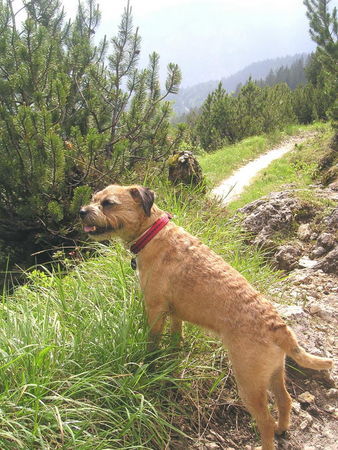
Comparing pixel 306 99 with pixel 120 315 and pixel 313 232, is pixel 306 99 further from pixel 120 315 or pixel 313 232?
pixel 120 315

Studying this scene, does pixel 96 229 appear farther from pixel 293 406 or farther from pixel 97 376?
pixel 293 406

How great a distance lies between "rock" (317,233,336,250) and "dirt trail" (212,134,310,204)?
12.8 ft

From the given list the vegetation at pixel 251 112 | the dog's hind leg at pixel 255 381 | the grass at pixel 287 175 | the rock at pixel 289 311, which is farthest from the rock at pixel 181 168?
the vegetation at pixel 251 112

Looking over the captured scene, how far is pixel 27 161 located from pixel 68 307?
9.69ft

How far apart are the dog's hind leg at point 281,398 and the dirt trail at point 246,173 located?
6.63 meters

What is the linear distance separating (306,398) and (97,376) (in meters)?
1.82

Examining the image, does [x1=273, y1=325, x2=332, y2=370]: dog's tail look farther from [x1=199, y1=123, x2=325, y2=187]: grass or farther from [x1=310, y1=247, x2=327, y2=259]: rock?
[x1=199, y1=123, x2=325, y2=187]: grass

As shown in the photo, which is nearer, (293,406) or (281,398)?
(281,398)

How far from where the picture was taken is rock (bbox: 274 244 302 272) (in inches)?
209

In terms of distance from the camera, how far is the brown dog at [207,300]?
243 centimetres

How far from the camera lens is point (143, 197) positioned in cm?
298

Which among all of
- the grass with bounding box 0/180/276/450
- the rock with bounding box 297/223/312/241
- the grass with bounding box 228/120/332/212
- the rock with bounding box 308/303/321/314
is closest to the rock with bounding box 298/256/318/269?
the rock with bounding box 297/223/312/241

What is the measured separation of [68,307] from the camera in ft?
10.4

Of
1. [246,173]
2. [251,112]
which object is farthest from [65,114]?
[251,112]
